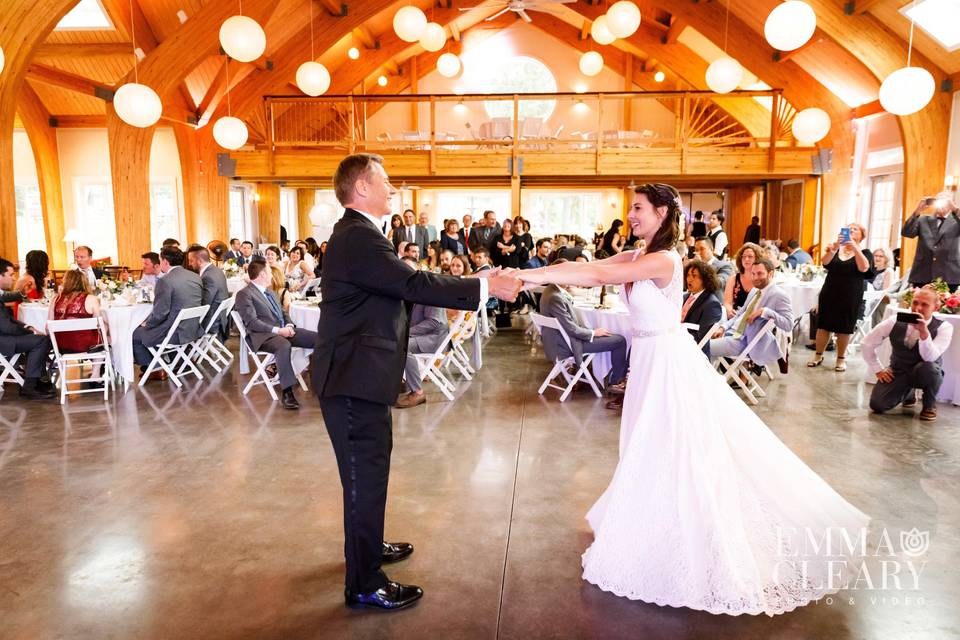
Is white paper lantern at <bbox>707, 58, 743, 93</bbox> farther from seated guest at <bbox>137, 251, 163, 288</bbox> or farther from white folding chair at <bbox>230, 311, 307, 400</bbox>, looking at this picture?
seated guest at <bbox>137, 251, 163, 288</bbox>

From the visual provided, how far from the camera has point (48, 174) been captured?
14.6m

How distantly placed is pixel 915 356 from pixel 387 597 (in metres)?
4.68

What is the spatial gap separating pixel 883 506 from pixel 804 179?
446 inches

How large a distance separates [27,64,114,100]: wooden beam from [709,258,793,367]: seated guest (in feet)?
32.1

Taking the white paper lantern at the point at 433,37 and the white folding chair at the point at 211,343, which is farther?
the white paper lantern at the point at 433,37

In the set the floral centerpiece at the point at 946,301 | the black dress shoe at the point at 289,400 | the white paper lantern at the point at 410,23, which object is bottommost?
the black dress shoe at the point at 289,400

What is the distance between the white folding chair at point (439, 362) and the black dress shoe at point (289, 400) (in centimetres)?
106

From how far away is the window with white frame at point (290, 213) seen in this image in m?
19.8

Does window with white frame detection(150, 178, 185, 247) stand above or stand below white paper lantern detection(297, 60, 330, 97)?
below

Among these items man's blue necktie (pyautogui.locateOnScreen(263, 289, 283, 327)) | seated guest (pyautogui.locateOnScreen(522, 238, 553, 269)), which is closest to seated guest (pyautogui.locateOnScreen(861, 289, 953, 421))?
man's blue necktie (pyautogui.locateOnScreen(263, 289, 283, 327))

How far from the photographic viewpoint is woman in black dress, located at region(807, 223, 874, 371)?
681 centimetres

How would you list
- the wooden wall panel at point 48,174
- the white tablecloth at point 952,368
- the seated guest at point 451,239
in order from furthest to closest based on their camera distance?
1. the wooden wall panel at point 48,174
2. the seated guest at point 451,239
3. the white tablecloth at point 952,368

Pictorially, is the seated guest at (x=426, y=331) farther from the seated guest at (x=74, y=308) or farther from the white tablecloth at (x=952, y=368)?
the white tablecloth at (x=952, y=368)

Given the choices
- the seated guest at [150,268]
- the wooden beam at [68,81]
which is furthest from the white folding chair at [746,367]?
the wooden beam at [68,81]
